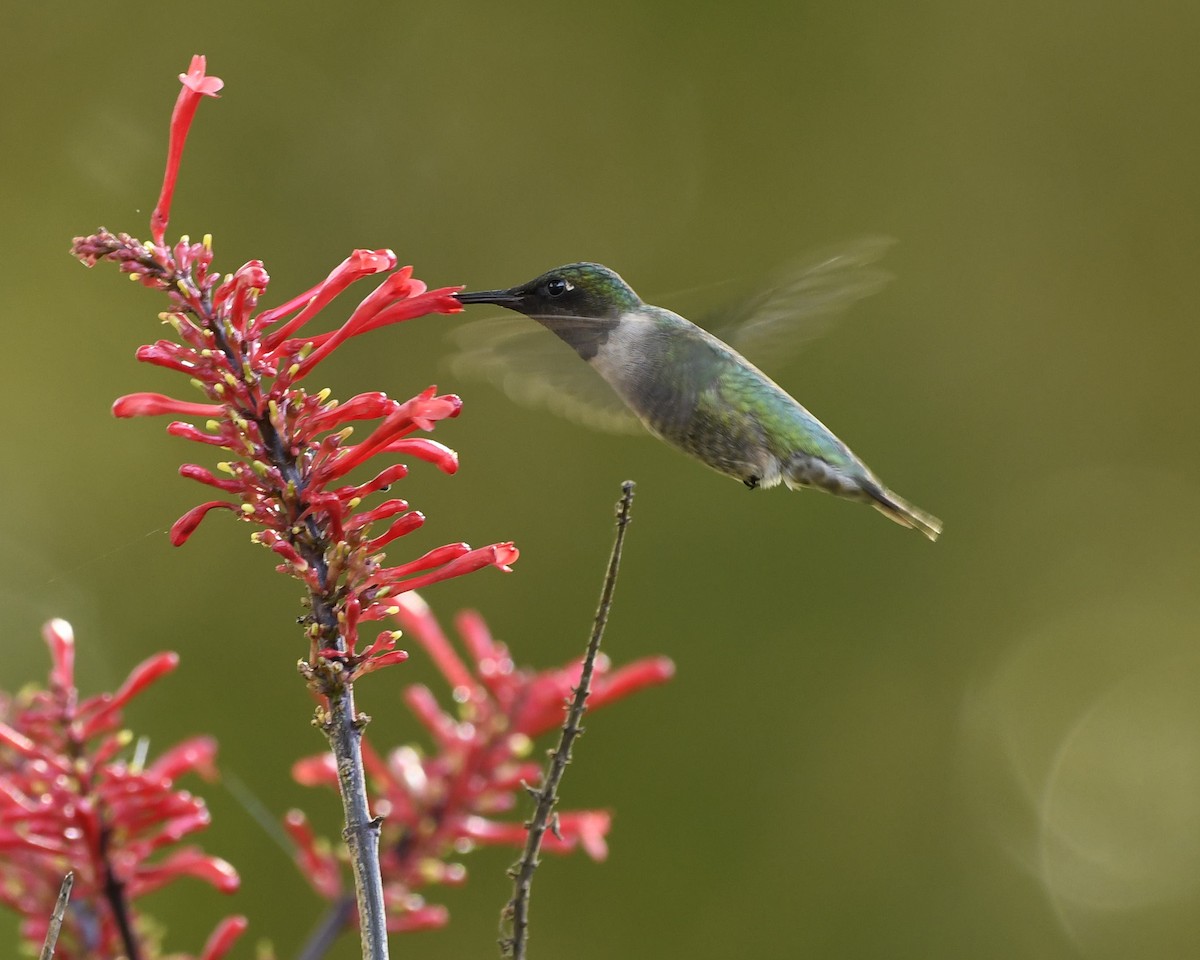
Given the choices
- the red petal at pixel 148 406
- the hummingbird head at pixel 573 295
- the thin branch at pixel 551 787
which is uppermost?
the hummingbird head at pixel 573 295

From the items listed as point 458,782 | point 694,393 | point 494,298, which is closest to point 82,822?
point 458,782

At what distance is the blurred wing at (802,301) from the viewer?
3678 millimetres

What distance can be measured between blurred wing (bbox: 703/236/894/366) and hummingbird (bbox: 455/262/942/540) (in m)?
0.23

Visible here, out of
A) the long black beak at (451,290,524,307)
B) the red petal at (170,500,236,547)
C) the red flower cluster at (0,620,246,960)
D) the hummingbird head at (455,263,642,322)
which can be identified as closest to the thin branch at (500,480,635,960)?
the red petal at (170,500,236,547)

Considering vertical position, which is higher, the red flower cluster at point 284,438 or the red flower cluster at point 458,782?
the red flower cluster at point 284,438

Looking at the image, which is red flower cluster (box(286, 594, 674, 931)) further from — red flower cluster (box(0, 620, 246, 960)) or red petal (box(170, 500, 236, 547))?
red petal (box(170, 500, 236, 547))

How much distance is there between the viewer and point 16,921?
563cm

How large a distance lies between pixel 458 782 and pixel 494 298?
3.75 ft

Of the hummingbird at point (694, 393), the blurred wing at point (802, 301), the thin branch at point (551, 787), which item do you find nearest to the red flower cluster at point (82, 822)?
the thin branch at point (551, 787)

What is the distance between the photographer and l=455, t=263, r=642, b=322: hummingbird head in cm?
343

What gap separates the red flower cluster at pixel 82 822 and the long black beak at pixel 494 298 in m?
1.11

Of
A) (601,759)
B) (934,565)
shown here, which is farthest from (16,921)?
(934,565)

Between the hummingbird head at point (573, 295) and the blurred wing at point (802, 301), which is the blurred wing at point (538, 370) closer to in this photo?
the hummingbird head at point (573, 295)

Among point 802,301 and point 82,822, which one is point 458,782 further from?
point 802,301
